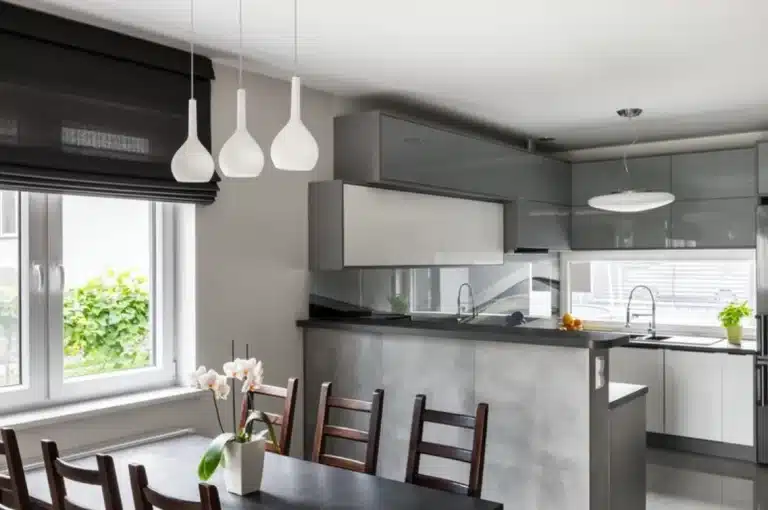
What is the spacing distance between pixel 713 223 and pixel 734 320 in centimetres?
77

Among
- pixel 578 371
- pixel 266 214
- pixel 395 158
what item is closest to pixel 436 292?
pixel 395 158

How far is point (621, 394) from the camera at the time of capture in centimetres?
355

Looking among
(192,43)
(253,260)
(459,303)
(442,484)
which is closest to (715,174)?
(459,303)

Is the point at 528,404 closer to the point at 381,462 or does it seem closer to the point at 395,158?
the point at 381,462

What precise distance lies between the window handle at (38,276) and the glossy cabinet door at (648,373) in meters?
4.22

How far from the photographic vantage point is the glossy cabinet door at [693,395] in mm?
5258

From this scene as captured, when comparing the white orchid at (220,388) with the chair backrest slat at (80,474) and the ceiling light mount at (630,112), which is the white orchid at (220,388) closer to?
the chair backrest slat at (80,474)

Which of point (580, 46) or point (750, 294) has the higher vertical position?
point (580, 46)

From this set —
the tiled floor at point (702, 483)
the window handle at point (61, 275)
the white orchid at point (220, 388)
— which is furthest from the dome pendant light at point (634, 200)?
the window handle at point (61, 275)

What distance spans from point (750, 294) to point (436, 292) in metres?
2.61

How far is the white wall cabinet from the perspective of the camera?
4.00 meters

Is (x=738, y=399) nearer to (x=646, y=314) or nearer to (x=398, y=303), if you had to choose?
(x=646, y=314)

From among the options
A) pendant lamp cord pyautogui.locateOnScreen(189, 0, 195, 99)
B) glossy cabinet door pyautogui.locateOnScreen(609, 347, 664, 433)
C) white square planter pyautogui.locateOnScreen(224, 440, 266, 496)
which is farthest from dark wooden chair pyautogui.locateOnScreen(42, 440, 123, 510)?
glossy cabinet door pyautogui.locateOnScreen(609, 347, 664, 433)

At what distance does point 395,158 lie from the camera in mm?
4141
